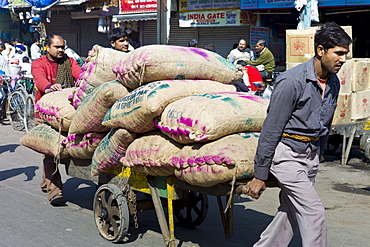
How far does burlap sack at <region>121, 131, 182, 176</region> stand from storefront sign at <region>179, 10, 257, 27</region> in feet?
30.6

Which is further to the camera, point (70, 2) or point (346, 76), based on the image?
point (70, 2)

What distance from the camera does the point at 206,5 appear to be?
13.5 m

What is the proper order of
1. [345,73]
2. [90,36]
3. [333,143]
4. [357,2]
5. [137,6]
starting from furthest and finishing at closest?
[90,36] → [137,6] → [357,2] → [333,143] → [345,73]

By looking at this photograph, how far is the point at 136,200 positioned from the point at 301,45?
451 centimetres

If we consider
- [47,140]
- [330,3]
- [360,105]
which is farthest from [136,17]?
[47,140]

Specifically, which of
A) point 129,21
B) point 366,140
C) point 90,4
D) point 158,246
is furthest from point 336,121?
point 90,4

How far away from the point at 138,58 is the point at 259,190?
61.7 inches

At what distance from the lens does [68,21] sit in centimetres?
2002

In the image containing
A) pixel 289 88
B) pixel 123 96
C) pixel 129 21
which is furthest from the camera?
pixel 129 21

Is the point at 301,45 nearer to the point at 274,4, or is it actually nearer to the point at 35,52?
the point at 274,4

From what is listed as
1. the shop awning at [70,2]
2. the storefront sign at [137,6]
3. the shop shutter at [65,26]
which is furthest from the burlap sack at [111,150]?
the shop shutter at [65,26]

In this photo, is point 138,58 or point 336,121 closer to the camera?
point 138,58

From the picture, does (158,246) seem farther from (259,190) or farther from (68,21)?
(68,21)

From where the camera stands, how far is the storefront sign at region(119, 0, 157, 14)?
1487 cm
